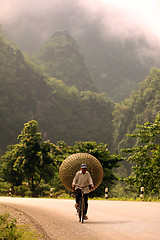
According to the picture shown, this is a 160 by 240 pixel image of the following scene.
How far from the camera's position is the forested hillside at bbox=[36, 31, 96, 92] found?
140m

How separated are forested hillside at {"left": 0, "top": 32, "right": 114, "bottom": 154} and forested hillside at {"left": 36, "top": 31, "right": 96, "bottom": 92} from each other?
23.0 m

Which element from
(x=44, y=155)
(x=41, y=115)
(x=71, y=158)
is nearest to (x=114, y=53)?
(x=41, y=115)

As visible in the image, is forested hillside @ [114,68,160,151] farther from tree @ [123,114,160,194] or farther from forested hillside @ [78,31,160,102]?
forested hillside @ [78,31,160,102]

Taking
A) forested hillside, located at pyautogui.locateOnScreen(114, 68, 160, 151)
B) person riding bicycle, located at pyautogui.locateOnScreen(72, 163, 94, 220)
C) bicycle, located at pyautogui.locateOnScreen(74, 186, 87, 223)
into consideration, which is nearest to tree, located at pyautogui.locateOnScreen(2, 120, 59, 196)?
person riding bicycle, located at pyautogui.locateOnScreen(72, 163, 94, 220)

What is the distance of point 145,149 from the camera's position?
23484 mm

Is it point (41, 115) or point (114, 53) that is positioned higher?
point (114, 53)

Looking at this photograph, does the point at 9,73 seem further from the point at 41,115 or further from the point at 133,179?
the point at 133,179

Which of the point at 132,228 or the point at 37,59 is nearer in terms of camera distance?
the point at 132,228

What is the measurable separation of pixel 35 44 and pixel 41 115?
87.9m

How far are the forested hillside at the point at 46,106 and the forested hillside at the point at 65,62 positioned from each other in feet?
75.6

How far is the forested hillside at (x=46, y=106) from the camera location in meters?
A: 95.8

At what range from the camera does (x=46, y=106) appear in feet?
354

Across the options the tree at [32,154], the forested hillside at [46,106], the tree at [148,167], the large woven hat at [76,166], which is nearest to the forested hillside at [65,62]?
the forested hillside at [46,106]

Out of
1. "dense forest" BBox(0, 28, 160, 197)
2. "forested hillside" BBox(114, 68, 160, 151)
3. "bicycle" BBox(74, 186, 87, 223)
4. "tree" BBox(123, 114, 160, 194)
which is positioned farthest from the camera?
"dense forest" BBox(0, 28, 160, 197)
